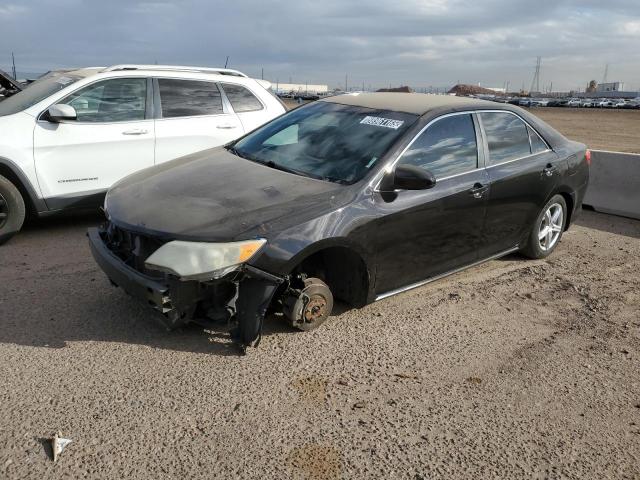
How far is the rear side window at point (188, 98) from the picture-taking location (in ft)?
21.8

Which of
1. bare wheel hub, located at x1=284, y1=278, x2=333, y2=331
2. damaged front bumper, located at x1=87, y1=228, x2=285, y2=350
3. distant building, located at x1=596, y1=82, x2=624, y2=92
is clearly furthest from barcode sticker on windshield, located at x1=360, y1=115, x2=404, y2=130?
distant building, located at x1=596, y1=82, x2=624, y2=92

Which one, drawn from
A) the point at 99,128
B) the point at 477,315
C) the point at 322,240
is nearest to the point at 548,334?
the point at 477,315

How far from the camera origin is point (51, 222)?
6617 millimetres

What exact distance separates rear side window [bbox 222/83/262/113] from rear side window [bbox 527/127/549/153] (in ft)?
11.0

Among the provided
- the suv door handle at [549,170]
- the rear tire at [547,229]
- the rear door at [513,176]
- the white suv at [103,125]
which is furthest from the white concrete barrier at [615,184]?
the white suv at [103,125]

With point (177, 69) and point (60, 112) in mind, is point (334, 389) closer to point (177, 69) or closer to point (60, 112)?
point (60, 112)

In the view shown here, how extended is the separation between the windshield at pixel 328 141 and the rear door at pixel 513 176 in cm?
93

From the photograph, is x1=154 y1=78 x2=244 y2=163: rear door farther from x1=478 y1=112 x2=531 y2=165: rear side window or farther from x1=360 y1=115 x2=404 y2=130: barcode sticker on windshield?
x1=478 y1=112 x2=531 y2=165: rear side window

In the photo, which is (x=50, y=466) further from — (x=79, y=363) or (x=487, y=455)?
(x=487, y=455)

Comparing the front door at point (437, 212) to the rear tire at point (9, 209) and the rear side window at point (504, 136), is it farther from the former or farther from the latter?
the rear tire at point (9, 209)

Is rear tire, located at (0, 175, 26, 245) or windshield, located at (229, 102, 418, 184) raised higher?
windshield, located at (229, 102, 418, 184)

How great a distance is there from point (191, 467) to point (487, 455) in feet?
4.77

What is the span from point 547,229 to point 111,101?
4.75 m

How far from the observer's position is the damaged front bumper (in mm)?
3416
